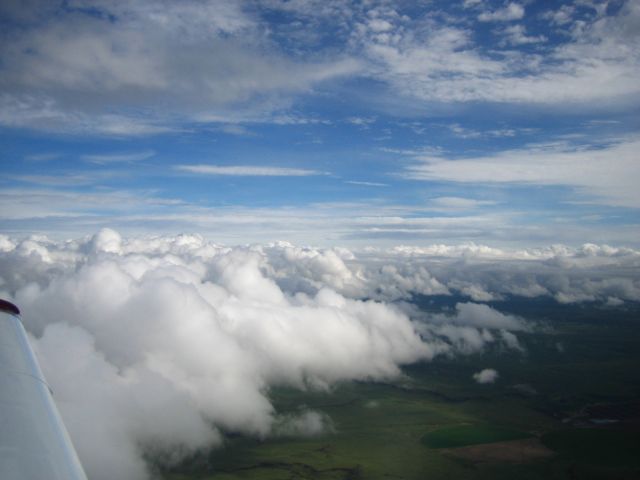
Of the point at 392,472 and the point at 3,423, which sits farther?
the point at 392,472

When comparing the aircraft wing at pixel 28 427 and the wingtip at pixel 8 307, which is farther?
A: the wingtip at pixel 8 307

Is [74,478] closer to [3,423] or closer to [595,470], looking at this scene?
[3,423]

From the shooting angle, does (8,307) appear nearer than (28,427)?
No

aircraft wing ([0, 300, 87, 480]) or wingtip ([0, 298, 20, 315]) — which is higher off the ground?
wingtip ([0, 298, 20, 315])

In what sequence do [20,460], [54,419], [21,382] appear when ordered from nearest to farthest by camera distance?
[20,460]
[54,419]
[21,382]

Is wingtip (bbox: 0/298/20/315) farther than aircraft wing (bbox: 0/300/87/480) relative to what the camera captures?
Yes

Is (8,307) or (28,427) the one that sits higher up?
(8,307)

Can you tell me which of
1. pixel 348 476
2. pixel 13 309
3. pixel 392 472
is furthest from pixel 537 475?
pixel 13 309

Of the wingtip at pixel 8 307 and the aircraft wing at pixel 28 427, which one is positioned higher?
the wingtip at pixel 8 307
